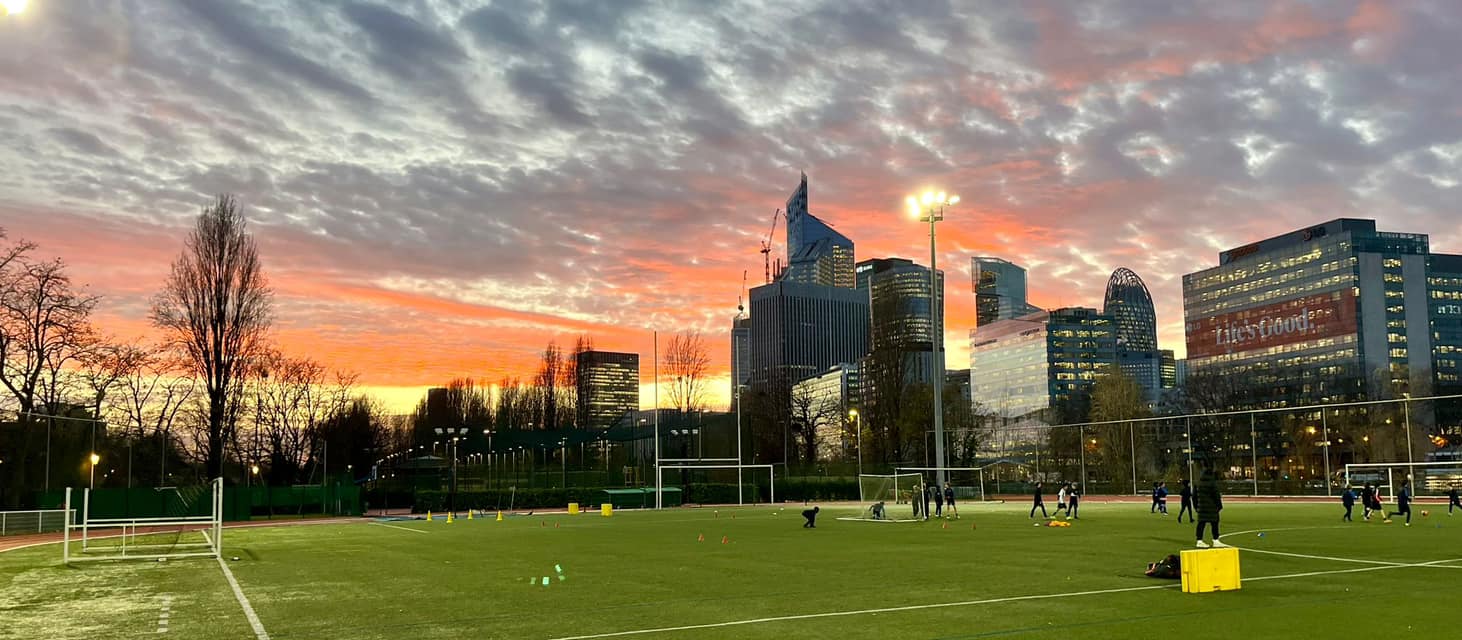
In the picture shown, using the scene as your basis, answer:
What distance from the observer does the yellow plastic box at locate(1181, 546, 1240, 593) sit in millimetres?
14930

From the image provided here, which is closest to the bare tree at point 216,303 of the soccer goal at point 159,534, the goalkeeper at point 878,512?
the soccer goal at point 159,534

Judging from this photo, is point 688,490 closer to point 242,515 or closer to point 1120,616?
point 242,515

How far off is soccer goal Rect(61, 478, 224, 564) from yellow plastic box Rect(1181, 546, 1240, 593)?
69.8ft

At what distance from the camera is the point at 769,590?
17.1m

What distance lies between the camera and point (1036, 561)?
2158 centimetres

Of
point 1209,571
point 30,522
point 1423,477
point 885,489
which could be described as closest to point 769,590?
point 1209,571

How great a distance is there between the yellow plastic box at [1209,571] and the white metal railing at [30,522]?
44377mm

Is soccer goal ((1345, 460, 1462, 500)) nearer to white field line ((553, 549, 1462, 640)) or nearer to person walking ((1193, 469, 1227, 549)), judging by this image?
person walking ((1193, 469, 1227, 549))

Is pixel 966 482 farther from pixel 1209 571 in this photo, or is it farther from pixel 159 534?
pixel 1209 571

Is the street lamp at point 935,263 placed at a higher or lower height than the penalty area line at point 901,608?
higher

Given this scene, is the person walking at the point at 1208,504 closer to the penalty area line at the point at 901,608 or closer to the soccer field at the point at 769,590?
the soccer field at the point at 769,590

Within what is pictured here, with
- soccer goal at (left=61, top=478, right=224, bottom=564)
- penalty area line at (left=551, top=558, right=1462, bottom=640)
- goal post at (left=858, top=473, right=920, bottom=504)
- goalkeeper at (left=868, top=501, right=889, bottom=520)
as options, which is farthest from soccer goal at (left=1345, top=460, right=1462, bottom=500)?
soccer goal at (left=61, top=478, right=224, bottom=564)

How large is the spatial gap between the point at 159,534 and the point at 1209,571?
3968 centimetres

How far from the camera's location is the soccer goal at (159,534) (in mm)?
26438
